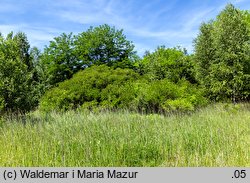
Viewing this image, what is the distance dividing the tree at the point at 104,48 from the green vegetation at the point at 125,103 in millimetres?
75

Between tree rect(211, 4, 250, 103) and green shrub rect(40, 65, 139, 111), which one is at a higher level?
tree rect(211, 4, 250, 103)

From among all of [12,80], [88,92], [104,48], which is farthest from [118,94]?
[104,48]

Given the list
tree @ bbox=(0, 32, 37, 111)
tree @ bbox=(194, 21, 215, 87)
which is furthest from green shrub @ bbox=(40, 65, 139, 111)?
tree @ bbox=(194, 21, 215, 87)

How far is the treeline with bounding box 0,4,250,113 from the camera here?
8.46m

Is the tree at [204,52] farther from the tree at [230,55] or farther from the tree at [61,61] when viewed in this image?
the tree at [61,61]

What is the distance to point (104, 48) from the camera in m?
20.2

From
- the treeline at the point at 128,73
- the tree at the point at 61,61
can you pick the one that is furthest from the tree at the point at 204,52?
the tree at the point at 61,61

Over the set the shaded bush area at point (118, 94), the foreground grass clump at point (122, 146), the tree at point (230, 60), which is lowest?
the foreground grass clump at point (122, 146)

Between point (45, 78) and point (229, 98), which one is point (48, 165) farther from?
point (45, 78)

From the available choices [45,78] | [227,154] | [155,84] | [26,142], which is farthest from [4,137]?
[45,78]

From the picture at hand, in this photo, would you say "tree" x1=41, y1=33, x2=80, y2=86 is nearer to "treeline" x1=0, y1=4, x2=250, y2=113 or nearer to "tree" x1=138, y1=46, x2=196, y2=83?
"treeline" x1=0, y1=4, x2=250, y2=113

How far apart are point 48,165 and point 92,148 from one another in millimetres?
741

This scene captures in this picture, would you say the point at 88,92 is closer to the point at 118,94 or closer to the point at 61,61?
the point at 118,94

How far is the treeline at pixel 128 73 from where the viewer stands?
27.8ft
